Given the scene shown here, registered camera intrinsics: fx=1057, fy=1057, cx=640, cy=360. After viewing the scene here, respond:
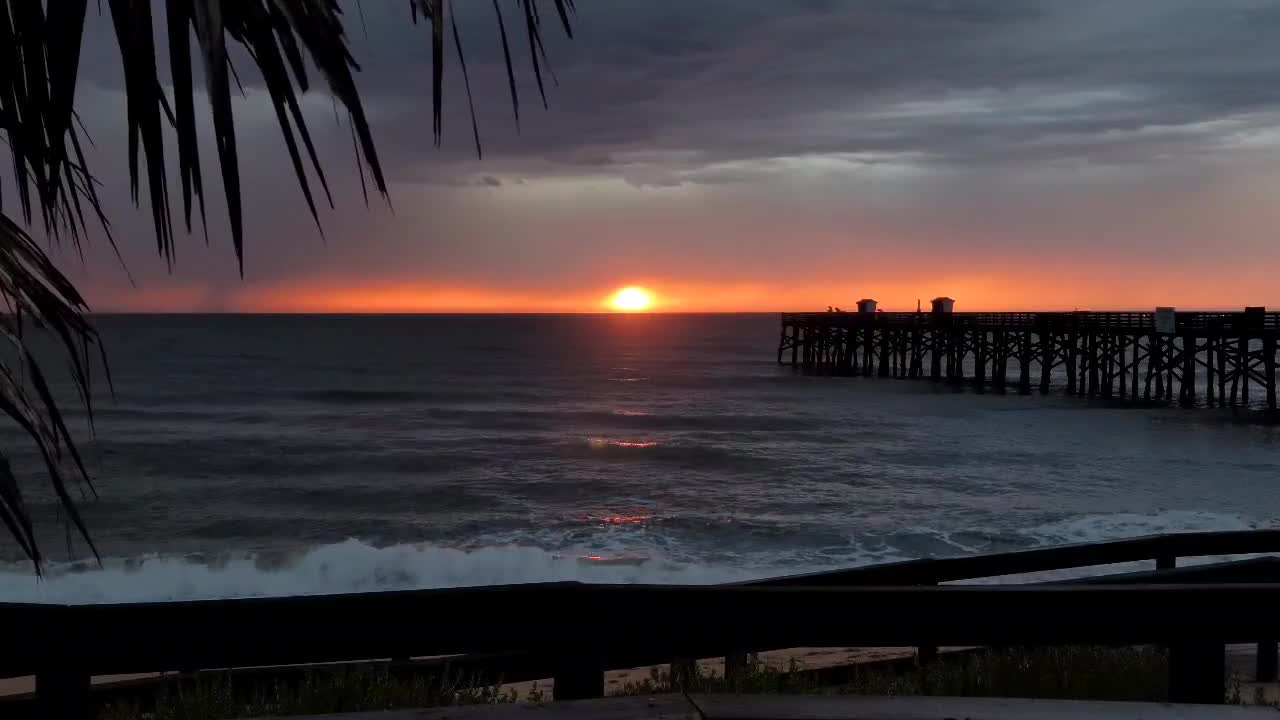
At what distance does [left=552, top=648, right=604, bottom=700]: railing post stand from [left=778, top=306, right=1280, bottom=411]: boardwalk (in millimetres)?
42594

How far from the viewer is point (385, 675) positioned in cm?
436

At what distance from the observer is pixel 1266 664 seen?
A: 623 cm

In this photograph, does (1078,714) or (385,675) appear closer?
(1078,714)

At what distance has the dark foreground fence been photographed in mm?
2781

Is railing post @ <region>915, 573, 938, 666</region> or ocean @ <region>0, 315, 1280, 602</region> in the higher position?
railing post @ <region>915, 573, 938, 666</region>

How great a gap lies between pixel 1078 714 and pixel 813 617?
756mm

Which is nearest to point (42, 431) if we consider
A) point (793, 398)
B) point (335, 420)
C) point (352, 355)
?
point (335, 420)

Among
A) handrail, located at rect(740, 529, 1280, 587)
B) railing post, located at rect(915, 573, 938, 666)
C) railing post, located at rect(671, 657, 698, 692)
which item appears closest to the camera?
railing post, located at rect(671, 657, 698, 692)

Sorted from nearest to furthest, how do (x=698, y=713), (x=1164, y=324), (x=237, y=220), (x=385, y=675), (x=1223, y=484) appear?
(x=237, y=220)
(x=698, y=713)
(x=385, y=675)
(x=1223, y=484)
(x=1164, y=324)

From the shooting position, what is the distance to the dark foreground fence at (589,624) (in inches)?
109

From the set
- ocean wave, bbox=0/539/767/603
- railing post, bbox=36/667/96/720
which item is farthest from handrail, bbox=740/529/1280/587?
ocean wave, bbox=0/539/767/603

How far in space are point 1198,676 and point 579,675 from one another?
7.19ft

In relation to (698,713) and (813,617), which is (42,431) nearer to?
(698,713)

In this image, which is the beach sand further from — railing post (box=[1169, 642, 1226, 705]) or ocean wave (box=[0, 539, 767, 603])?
ocean wave (box=[0, 539, 767, 603])
